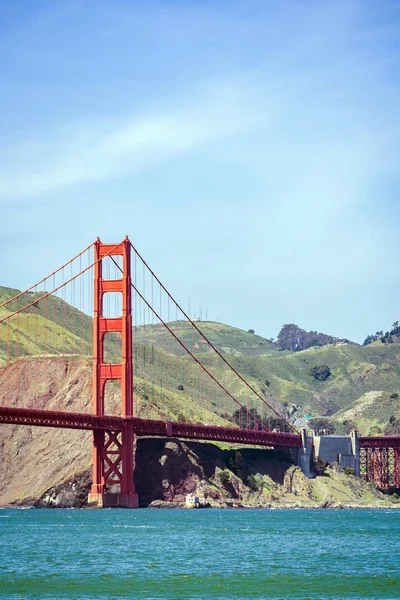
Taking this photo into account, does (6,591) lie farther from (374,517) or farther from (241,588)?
(374,517)

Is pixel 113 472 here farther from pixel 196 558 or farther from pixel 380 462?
pixel 196 558

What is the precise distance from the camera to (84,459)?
127188mm

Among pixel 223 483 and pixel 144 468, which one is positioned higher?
pixel 144 468

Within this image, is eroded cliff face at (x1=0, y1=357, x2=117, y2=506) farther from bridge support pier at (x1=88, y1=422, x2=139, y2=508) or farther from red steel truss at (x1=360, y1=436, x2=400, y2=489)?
red steel truss at (x1=360, y1=436, x2=400, y2=489)

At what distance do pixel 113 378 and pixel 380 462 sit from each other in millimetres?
51042

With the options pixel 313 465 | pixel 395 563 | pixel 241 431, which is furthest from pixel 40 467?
pixel 395 563

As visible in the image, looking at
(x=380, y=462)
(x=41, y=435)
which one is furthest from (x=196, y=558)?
(x=380, y=462)

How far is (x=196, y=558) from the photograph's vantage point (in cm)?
6316

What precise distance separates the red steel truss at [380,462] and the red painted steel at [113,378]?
3774 centimetres

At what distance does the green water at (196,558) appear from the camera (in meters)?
50.0

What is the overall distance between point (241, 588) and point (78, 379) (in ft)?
299

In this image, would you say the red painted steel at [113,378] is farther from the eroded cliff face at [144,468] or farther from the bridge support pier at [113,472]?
the eroded cliff face at [144,468]

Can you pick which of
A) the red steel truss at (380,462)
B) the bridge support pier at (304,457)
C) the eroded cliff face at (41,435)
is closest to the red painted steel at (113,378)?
the eroded cliff face at (41,435)

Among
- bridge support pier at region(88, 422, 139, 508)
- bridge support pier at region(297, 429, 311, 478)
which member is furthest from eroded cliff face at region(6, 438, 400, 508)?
bridge support pier at region(88, 422, 139, 508)
